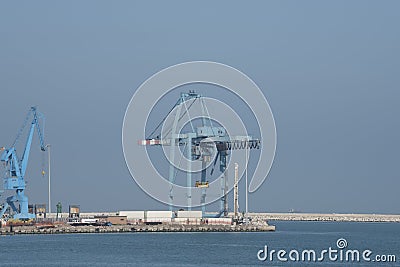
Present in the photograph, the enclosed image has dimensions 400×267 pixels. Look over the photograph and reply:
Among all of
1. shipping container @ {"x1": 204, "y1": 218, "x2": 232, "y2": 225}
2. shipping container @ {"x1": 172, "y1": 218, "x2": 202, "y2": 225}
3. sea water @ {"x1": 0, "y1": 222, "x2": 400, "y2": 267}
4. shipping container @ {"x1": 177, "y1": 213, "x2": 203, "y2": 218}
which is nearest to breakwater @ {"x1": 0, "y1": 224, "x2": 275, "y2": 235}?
sea water @ {"x1": 0, "y1": 222, "x2": 400, "y2": 267}

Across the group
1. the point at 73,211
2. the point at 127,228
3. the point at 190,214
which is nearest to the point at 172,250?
the point at 127,228

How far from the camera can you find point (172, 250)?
81562 millimetres

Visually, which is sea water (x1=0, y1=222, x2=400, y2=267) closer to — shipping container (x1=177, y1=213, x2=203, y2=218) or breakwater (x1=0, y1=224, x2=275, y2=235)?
breakwater (x1=0, y1=224, x2=275, y2=235)

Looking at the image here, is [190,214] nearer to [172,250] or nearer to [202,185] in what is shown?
[202,185]

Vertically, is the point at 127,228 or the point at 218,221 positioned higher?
the point at 218,221

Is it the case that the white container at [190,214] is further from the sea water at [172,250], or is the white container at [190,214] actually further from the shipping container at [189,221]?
the sea water at [172,250]

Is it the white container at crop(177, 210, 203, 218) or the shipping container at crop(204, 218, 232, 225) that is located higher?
the white container at crop(177, 210, 203, 218)

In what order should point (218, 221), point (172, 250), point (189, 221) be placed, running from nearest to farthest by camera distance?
1. point (172, 250)
2. point (218, 221)
3. point (189, 221)

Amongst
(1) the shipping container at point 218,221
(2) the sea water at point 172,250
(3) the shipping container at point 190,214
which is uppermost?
(3) the shipping container at point 190,214

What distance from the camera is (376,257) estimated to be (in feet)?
247

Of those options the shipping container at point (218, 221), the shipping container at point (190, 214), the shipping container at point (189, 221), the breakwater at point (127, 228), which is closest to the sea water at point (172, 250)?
the breakwater at point (127, 228)

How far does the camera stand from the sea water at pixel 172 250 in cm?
7056

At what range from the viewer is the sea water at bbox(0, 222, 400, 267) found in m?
70.6

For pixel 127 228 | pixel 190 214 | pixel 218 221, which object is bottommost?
pixel 127 228
